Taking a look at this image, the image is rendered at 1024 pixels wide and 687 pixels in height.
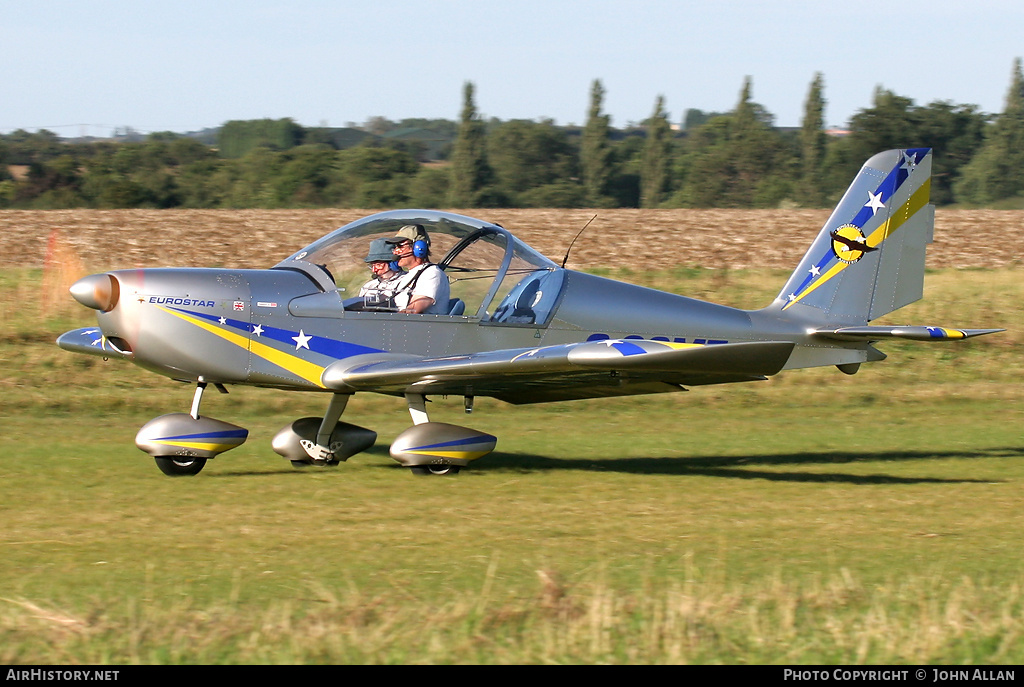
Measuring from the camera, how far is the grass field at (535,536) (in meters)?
4.21

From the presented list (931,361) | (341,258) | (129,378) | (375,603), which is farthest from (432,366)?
(931,361)

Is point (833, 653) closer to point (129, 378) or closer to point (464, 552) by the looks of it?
point (464, 552)

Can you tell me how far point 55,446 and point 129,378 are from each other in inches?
158

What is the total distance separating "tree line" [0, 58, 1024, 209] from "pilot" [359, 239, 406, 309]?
27.9 m

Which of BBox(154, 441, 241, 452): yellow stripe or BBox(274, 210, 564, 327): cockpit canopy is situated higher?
BBox(274, 210, 564, 327): cockpit canopy

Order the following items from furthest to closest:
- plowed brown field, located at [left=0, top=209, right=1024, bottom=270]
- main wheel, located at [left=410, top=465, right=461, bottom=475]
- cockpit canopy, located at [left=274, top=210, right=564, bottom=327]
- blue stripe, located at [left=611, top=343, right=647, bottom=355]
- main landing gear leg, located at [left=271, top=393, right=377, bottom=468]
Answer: plowed brown field, located at [left=0, top=209, right=1024, bottom=270]
main landing gear leg, located at [left=271, top=393, right=377, bottom=468]
cockpit canopy, located at [left=274, top=210, right=564, bottom=327]
main wheel, located at [left=410, top=465, right=461, bottom=475]
blue stripe, located at [left=611, top=343, right=647, bottom=355]

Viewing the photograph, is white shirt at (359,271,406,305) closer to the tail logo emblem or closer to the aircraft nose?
the aircraft nose

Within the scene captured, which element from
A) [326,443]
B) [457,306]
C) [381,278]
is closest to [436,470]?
[326,443]

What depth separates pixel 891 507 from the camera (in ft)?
24.6

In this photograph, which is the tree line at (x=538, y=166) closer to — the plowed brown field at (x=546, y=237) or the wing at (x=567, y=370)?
the plowed brown field at (x=546, y=237)

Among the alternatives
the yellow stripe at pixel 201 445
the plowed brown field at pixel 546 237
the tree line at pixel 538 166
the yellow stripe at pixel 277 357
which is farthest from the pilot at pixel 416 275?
the tree line at pixel 538 166

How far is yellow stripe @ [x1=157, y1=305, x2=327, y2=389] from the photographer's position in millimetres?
8086

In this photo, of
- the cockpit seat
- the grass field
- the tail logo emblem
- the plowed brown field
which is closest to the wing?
the cockpit seat

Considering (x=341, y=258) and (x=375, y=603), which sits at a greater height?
(x=341, y=258)
